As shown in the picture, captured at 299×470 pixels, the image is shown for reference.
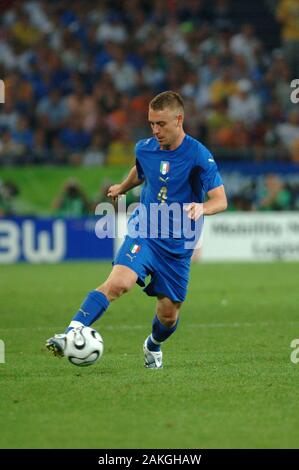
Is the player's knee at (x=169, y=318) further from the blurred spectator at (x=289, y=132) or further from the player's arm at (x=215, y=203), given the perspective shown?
the blurred spectator at (x=289, y=132)

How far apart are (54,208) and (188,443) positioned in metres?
17.0

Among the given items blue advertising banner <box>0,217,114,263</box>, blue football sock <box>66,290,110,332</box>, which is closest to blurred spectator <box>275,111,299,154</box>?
blue advertising banner <box>0,217,114,263</box>

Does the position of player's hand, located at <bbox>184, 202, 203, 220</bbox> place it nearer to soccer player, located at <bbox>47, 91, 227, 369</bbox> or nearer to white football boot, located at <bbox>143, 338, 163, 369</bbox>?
soccer player, located at <bbox>47, 91, 227, 369</bbox>

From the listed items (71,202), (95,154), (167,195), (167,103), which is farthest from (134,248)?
(95,154)

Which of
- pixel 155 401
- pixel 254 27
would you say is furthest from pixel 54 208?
pixel 155 401

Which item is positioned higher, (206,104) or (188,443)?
(206,104)

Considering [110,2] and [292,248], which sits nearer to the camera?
[292,248]

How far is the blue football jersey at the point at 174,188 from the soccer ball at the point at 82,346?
115cm

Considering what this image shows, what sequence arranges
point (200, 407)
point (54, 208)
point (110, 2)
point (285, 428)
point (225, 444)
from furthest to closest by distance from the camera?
point (110, 2) < point (54, 208) < point (200, 407) < point (285, 428) < point (225, 444)

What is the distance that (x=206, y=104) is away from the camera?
25234 millimetres

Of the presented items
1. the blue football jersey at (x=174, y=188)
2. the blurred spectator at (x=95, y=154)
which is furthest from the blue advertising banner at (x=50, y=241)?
the blue football jersey at (x=174, y=188)

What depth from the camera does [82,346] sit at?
7746 mm

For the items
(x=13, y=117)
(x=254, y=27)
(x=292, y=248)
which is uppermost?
(x=254, y=27)

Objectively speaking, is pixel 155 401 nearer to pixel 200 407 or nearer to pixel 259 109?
pixel 200 407
